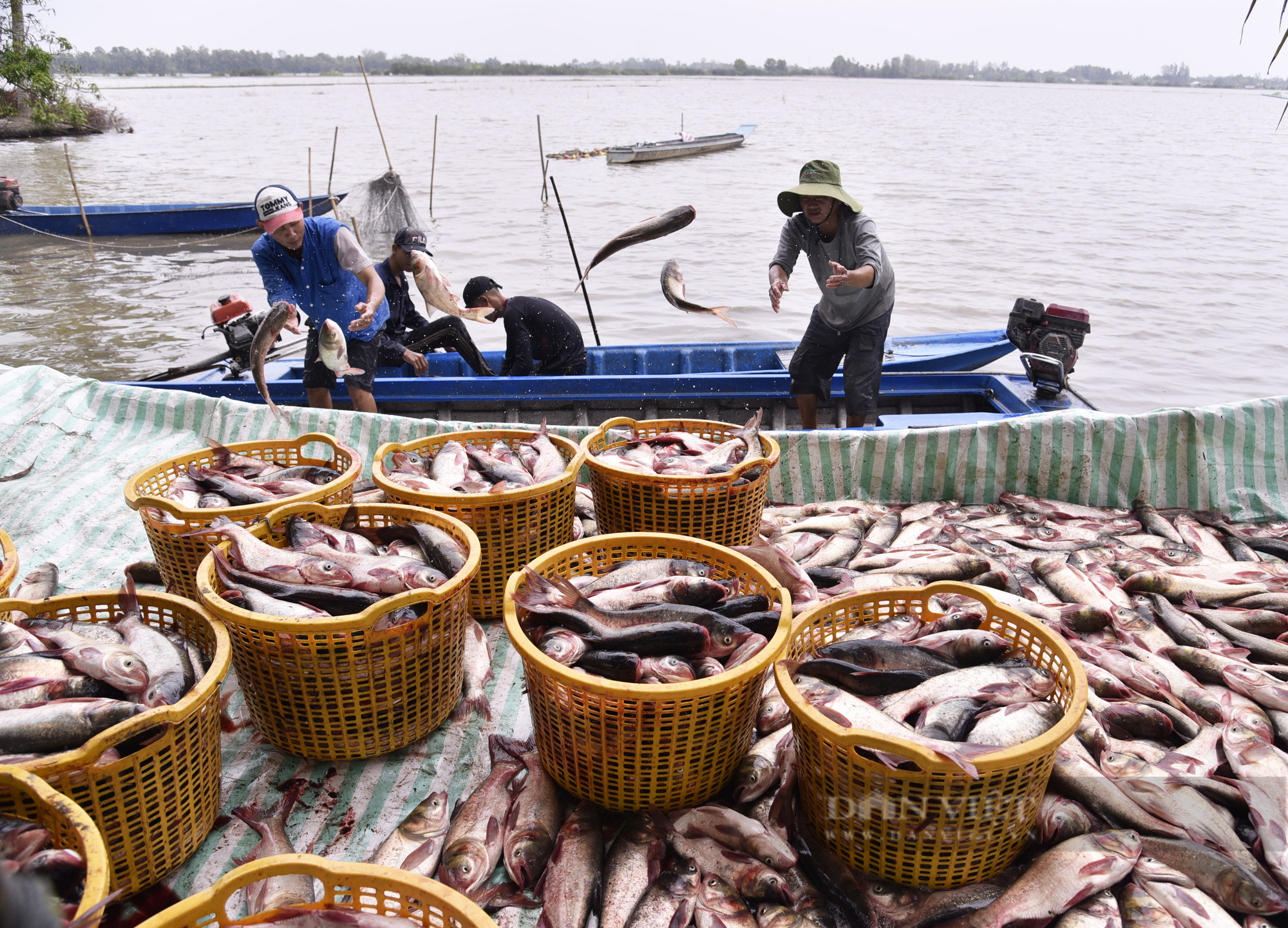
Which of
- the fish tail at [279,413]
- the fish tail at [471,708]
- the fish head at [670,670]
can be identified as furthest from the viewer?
the fish tail at [279,413]

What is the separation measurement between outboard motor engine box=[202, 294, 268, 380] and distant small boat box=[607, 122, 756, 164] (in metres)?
28.3

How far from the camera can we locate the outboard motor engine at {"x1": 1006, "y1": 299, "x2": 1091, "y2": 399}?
598 centimetres

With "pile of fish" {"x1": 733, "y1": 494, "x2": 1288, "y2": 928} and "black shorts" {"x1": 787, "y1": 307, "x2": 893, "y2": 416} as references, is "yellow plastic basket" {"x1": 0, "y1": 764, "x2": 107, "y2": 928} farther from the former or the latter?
"black shorts" {"x1": 787, "y1": 307, "x2": 893, "y2": 416}

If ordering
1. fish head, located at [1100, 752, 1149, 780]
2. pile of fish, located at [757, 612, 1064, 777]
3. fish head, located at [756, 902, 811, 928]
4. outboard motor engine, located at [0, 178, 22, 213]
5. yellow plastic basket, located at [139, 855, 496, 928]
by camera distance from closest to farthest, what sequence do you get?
yellow plastic basket, located at [139, 855, 496, 928]
fish head, located at [756, 902, 811, 928]
pile of fish, located at [757, 612, 1064, 777]
fish head, located at [1100, 752, 1149, 780]
outboard motor engine, located at [0, 178, 22, 213]

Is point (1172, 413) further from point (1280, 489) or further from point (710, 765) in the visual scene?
point (710, 765)

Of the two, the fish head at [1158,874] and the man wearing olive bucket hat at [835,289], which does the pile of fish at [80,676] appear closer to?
the fish head at [1158,874]

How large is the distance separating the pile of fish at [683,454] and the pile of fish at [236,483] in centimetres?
127

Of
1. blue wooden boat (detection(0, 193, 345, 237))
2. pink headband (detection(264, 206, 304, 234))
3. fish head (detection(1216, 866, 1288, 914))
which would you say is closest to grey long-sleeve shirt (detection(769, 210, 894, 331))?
pink headband (detection(264, 206, 304, 234))

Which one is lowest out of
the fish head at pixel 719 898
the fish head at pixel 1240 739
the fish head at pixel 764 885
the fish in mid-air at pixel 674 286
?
the fish head at pixel 719 898

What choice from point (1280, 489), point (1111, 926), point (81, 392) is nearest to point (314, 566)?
point (1111, 926)

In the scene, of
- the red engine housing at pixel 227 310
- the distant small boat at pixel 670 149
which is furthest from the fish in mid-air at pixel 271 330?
the distant small boat at pixel 670 149

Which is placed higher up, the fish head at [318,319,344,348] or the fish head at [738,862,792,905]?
the fish head at [318,319,344,348]

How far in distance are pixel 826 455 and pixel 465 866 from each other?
3.23 m

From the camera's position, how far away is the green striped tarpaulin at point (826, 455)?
4.30 m
